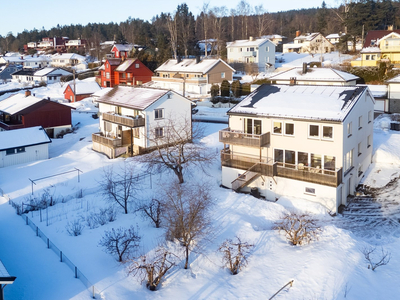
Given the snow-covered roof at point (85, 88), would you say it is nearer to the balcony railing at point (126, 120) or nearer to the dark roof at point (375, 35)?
the balcony railing at point (126, 120)

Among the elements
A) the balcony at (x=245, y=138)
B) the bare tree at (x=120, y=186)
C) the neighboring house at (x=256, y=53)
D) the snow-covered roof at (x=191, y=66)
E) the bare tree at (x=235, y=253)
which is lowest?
the bare tree at (x=235, y=253)

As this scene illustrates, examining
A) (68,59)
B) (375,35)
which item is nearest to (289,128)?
(375,35)

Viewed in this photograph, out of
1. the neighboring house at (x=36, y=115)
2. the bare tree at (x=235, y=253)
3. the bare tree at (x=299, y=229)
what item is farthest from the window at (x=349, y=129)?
the neighboring house at (x=36, y=115)

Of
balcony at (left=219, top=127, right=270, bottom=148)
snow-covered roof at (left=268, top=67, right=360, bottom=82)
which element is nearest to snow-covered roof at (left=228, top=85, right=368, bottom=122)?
balcony at (left=219, top=127, right=270, bottom=148)

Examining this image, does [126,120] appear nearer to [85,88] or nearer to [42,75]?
[85,88]

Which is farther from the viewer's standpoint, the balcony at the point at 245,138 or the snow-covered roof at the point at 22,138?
the snow-covered roof at the point at 22,138

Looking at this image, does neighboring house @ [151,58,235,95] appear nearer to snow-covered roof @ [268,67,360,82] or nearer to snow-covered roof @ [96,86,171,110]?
snow-covered roof @ [268,67,360,82]

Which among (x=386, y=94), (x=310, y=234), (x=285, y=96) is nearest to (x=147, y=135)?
(x=285, y=96)

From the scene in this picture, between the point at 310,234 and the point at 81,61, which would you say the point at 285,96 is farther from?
the point at 81,61
